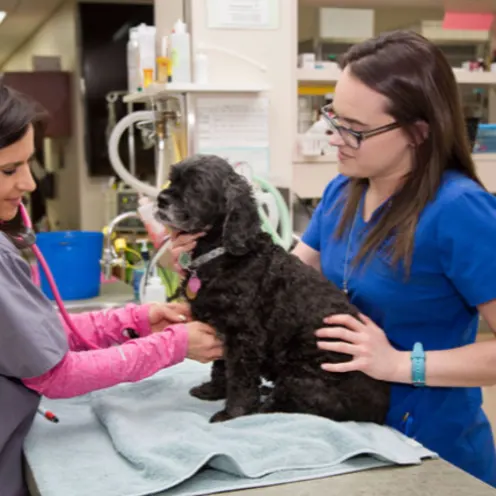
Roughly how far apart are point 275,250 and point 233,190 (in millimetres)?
148

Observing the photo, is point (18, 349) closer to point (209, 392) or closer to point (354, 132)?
point (209, 392)

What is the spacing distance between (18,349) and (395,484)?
62cm

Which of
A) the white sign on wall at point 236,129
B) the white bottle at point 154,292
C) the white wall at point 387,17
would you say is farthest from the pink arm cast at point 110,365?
the white wall at point 387,17

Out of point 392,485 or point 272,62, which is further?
point 272,62

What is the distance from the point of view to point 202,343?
53.0 inches

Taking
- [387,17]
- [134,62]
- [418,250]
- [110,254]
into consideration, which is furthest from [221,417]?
[387,17]

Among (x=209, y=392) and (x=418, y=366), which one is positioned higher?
(x=418, y=366)

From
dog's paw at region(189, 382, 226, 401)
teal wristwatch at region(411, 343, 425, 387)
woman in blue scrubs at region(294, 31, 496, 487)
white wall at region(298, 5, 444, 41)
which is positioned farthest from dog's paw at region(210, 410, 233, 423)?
white wall at region(298, 5, 444, 41)

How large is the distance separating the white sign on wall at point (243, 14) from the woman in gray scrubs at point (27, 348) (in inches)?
54.0

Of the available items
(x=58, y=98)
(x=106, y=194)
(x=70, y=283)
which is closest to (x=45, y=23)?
(x=58, y=98)

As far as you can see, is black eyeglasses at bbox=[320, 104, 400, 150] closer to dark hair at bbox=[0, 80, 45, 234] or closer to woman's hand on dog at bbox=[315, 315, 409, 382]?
woman's hand on dog at bbox=[315, 315, 409, 382]

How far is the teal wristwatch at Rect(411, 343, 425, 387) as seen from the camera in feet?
4.08

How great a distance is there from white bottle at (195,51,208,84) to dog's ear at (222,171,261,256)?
1166 mm

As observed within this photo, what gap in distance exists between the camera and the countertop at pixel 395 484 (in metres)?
1.00
